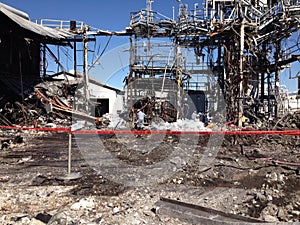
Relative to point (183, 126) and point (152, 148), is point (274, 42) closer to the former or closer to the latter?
point (183, 126)

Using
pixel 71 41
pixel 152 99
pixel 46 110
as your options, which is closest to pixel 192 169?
pixel 152 99

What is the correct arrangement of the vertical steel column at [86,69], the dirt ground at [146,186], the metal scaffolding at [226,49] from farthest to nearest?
1. the vertical steel column at [86,69]
2. the metal scaffolding at [226,49]
3. the dirt ground at [146,186]

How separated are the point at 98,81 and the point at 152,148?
53.9ft

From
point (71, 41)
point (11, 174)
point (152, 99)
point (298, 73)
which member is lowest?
point (11, 174)

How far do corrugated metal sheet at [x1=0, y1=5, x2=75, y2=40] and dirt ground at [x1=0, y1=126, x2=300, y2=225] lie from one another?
27.9ft

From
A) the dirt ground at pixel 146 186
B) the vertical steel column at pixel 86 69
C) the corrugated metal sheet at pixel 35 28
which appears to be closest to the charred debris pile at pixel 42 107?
the vertical steel column at pixel 86 69

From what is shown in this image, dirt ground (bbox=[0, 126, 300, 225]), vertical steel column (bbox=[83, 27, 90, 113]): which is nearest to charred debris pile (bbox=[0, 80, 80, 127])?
vertical steel column (bbox=[83, 27, 90, 113])

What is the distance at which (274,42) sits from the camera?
622 inches

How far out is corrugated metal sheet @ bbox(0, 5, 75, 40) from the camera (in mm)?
15391

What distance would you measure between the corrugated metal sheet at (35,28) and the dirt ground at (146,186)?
27.9ft

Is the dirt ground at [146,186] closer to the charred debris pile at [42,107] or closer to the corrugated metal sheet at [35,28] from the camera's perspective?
the charred debris pile at [42,107]

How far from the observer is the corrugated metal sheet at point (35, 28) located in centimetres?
1539

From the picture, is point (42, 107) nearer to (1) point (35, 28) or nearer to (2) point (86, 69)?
(1) point (35, 28)

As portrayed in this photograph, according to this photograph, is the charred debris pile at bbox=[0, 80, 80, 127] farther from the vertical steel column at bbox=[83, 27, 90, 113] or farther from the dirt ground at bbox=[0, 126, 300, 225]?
the dirt ground at bbox=[0, 126, 300, 225]
